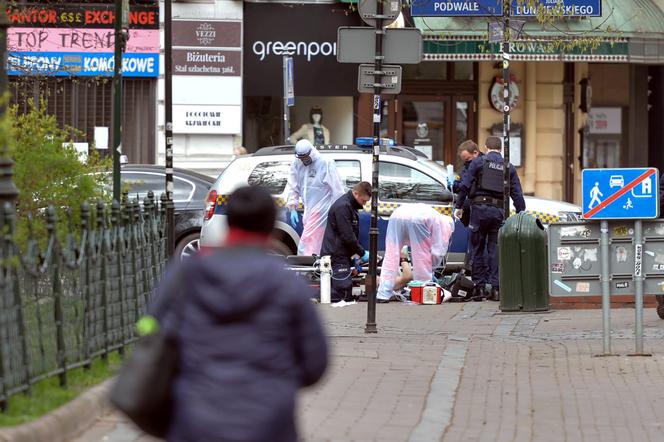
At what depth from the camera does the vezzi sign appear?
25.5m

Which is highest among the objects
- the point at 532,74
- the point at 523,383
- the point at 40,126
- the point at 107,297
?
the point at 532,74

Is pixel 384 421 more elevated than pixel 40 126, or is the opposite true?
pixel 40 126

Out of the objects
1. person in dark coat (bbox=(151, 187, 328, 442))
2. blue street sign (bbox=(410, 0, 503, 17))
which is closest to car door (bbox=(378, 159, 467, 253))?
blue street sign (bbox=(410, 0, 503, 17))

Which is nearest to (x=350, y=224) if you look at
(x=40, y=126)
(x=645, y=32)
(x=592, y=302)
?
(x=592, y=302)

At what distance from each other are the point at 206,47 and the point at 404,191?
8.72 metres

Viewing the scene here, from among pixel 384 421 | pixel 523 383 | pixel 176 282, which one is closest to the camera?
pixel 176 282

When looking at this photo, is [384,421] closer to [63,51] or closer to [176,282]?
[176,282]

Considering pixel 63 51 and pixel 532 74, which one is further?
pixel 532 74

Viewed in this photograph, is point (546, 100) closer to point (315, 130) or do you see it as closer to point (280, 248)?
point (315, 130)

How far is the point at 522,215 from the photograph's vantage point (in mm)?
15109

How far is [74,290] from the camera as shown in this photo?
27.3 feet

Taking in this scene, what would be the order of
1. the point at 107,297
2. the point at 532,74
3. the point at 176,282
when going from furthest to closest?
the point at 532,74 → the point at 107,297 → the point at 176,282

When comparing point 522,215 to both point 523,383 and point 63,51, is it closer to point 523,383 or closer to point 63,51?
point 523,383

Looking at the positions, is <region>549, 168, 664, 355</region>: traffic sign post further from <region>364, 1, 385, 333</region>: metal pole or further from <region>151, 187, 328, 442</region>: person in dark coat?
<region>151, 187, 328, 442</region>: person in dark coat
